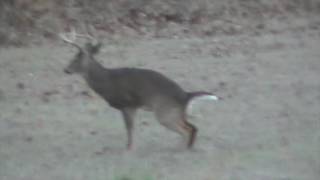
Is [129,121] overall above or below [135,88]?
below

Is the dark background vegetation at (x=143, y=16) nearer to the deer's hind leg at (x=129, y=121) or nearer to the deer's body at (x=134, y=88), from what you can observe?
the deer's body at (x=134, y=88)

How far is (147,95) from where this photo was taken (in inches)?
418

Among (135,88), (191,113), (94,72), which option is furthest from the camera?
(191,113)

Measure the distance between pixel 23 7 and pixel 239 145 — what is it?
9415mm

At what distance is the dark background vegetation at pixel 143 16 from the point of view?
18.8 metres

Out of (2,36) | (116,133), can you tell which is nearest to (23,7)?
(2,36)

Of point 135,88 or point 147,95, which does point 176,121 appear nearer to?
point 147,95

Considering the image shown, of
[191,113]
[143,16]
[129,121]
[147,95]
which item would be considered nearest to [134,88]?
[147,95]

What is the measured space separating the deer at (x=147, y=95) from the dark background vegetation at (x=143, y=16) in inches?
293

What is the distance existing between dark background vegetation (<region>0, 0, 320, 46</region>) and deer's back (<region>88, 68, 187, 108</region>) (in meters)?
7.44

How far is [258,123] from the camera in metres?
11.8

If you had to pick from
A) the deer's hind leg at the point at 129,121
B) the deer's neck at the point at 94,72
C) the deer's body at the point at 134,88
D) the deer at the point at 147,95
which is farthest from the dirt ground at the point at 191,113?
the deer's neck at the point at 94,72

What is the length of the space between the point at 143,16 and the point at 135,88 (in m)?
9.55

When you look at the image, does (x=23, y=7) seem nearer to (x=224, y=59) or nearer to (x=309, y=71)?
(x=224, y=59)
